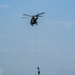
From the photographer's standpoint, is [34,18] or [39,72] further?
[34,18]

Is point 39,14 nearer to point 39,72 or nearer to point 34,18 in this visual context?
point 34,18

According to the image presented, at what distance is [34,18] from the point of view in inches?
2398

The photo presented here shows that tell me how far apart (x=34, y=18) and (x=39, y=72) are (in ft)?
54.4

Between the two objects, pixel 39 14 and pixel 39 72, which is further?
pixel 39 14

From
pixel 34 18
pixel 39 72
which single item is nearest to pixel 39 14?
pixel 34 18

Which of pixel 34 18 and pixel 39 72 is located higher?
pixel 34 18

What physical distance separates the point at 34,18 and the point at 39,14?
74.2 inches

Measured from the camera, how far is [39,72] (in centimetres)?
5253

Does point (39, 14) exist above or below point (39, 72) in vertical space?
above

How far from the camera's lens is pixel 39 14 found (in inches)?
2378

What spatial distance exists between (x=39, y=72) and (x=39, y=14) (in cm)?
1725
